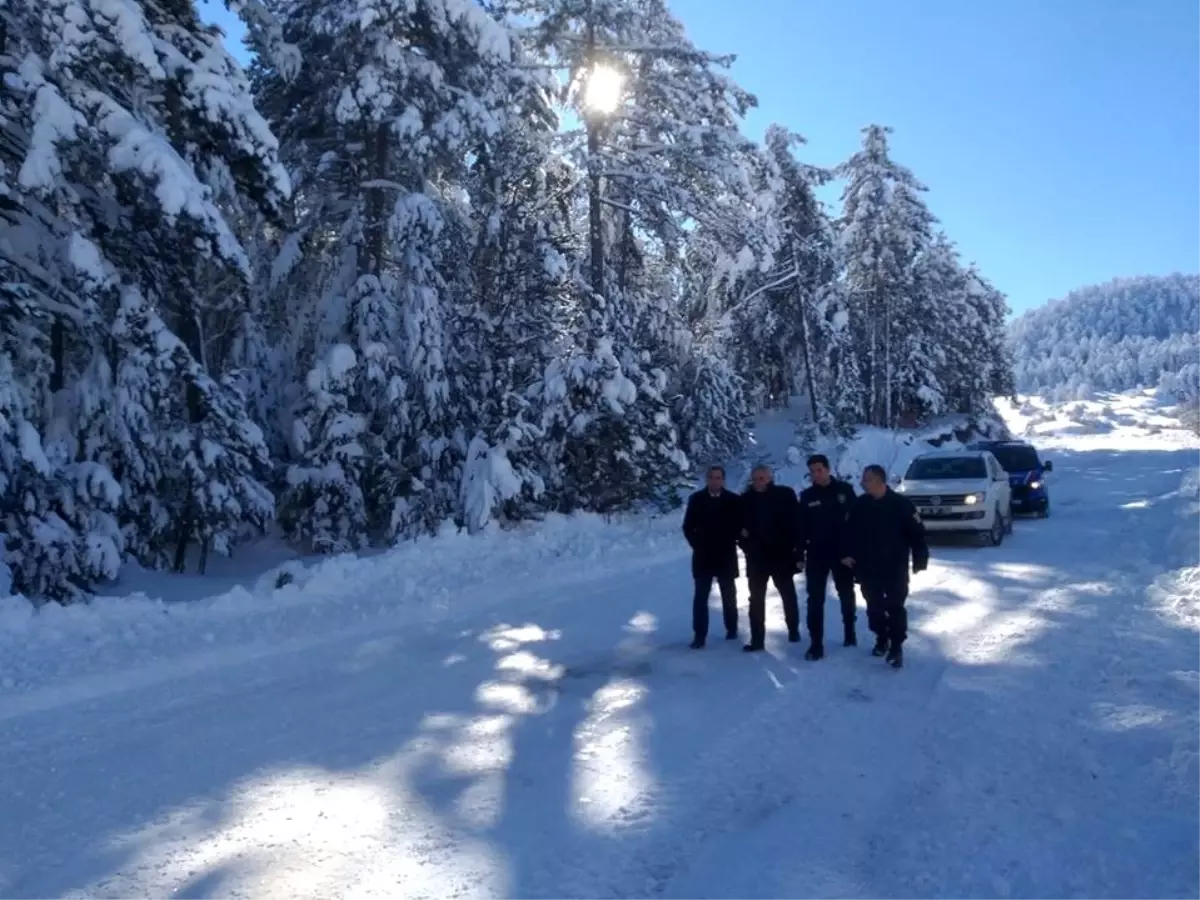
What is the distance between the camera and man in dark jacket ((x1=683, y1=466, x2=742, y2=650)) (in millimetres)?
9852

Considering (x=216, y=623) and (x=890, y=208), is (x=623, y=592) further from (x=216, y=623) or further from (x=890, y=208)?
(x=890, y=208)

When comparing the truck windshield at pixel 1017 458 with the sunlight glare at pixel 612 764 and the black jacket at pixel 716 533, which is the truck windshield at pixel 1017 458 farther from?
the sunlight glare at pixel 612 764

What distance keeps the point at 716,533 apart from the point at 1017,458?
16.8 meters

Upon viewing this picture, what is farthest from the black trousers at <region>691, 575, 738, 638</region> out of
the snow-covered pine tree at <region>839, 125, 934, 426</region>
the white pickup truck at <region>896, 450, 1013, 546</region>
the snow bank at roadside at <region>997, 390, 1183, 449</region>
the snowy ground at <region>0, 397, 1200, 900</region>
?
the snow bank at roadside at <region>997, 390, 1183, 449</region>

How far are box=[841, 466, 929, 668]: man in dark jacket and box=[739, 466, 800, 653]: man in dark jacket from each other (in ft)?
1.93

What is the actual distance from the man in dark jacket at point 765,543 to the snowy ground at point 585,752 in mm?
471

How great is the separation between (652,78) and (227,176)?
39.0ft

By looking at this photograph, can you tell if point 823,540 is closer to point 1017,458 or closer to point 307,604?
point 307,604

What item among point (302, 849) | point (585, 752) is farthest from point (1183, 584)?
point (302, 849)

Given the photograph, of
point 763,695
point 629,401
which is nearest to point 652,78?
point 629,401

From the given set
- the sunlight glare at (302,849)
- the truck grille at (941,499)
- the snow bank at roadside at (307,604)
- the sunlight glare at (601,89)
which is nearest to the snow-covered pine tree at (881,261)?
the sunlight glare at (601,89)

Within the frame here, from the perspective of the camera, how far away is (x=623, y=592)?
1332cm

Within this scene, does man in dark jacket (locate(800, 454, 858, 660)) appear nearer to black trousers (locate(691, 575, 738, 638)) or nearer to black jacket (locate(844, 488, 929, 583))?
black jacket (locate(844, 488, 929, 583))

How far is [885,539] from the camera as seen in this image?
9.15 m
